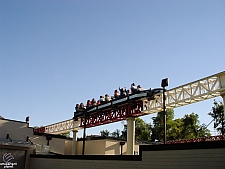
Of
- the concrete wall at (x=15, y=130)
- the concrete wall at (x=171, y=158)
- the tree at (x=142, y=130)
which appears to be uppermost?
the tree at (x=142, y=130)

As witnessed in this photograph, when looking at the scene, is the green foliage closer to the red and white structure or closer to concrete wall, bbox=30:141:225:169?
the red and white structure

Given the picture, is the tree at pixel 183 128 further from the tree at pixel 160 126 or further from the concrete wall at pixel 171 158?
the concrete wall at pixel 171 158

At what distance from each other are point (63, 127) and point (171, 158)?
21.3m

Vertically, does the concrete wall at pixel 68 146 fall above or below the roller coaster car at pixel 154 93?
below

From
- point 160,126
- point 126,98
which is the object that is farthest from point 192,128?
point 126,98

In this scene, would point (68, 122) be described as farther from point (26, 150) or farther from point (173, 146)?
point (173, 146)

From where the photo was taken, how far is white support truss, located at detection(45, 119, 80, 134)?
86.3 feet

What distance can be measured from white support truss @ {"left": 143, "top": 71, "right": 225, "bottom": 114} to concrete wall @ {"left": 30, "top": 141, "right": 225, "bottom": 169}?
6.68 metres

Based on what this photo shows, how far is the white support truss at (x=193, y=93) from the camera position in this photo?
46.5 feet

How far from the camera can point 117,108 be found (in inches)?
838

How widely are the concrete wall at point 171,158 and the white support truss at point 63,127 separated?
45.7 ft

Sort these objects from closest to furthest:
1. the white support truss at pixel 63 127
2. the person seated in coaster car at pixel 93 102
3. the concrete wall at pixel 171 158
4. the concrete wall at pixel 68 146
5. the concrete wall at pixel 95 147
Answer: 1. the concrete wall at pixel 171 158
2. the concrete wall at pixel 95 147
3. the person seated in coaster car at pixel 93 102
4. the white support truss at pixel 63 127
5. the concrete wall at pixel 68 146

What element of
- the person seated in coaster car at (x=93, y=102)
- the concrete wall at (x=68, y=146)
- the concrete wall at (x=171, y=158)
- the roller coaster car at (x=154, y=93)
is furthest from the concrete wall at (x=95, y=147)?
the concrete wall at (x=171, y=158)

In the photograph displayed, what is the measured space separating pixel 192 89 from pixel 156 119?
42550 mm
